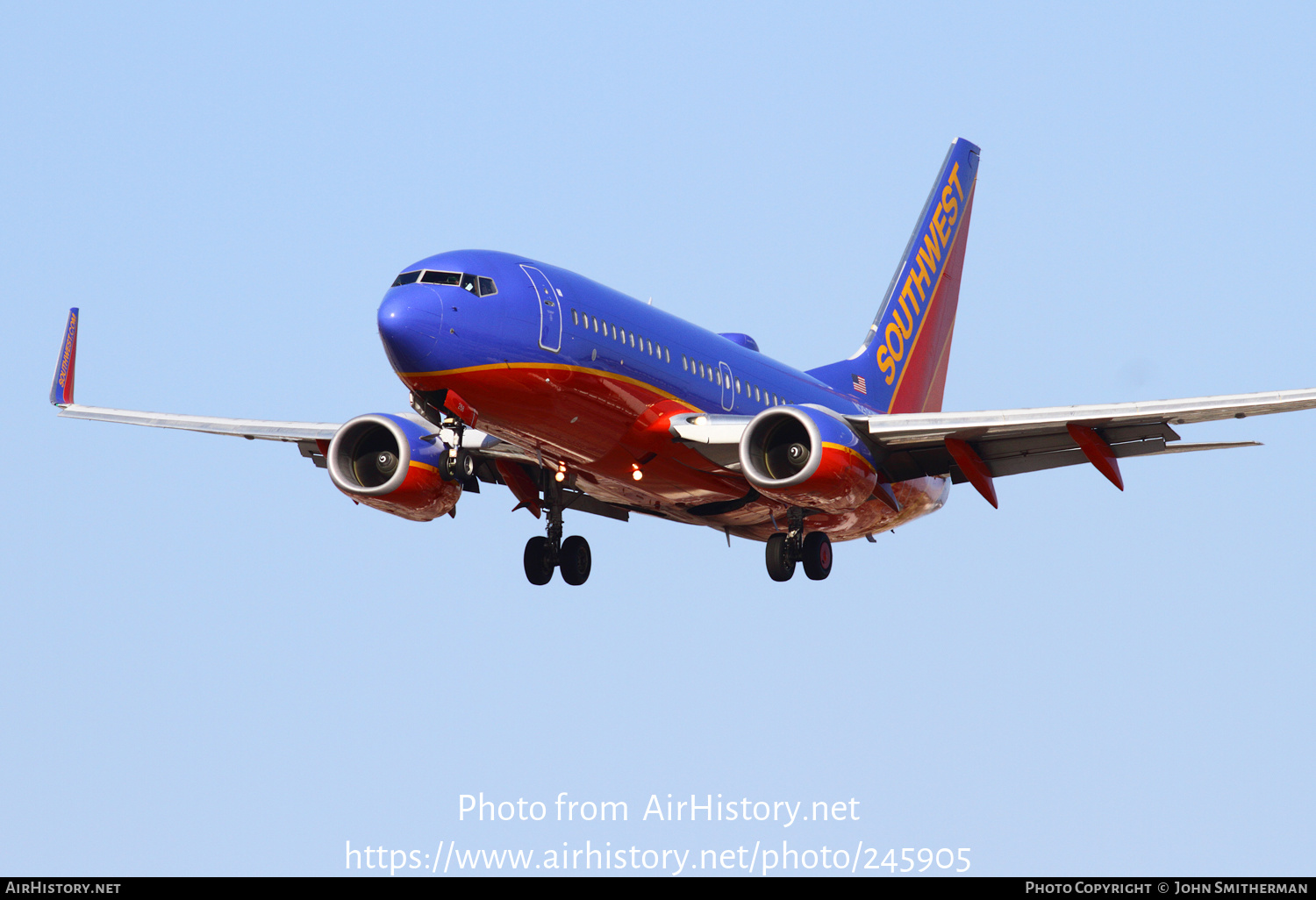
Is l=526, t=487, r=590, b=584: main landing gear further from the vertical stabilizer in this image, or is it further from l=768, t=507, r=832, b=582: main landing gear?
the vertical stabilizer

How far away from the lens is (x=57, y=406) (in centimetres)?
3609

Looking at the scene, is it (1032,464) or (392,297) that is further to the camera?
(1032,464)

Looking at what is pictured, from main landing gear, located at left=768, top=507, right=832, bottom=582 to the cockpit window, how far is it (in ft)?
29.2

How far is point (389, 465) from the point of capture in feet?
102

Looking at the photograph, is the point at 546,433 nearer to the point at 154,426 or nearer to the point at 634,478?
the point at 634,478

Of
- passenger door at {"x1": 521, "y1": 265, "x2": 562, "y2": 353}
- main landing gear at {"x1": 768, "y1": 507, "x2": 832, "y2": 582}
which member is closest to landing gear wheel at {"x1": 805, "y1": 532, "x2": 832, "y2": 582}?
main landing gear at {"x1": 768, "y1": 507, "x2": 832, "y2": 582}

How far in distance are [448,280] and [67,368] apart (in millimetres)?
14255

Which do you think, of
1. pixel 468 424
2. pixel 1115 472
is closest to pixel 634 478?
pixel 468 424

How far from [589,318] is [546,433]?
2.15m

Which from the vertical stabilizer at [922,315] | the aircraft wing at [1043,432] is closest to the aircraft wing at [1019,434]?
the aircraft wing at [1043,432]

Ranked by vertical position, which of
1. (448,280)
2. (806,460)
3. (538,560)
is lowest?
(538,560)

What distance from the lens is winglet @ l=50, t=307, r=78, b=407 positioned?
35812mm

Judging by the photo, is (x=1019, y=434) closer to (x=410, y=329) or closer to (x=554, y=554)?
(x=554, y=554)

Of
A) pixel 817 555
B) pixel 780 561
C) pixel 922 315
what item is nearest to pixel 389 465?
pixel 780 561
